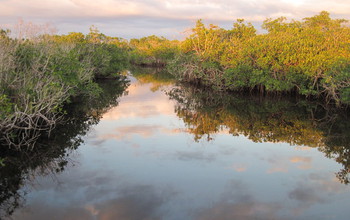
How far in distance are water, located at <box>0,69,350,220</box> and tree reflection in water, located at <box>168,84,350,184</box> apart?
63mm

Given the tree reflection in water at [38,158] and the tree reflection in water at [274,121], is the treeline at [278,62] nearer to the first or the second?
the tree reflection in water at [274,121]

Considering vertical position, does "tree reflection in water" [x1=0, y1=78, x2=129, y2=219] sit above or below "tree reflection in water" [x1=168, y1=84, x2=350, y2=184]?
above

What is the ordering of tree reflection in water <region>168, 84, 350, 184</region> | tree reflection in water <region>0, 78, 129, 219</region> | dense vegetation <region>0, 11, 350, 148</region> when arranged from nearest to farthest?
tree reflection in water <region>0, 78, 129, 219</region>, dense vegetation <region>0, 11, 350, 148</region>, tree reflection in water <region>168, 84, 350, 184</region>

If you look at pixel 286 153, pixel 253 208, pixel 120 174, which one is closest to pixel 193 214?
pixel 253 208

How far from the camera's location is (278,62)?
28.6 meters

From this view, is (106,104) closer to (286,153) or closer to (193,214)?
(286,153)

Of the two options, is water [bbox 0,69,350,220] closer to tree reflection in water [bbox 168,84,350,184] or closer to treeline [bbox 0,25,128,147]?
tree reflection in water [bbox 168,84,350,184]

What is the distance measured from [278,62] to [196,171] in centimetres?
1949

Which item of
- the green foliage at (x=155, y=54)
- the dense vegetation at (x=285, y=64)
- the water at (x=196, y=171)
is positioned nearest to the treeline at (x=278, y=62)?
the dense vegetation at (x=285, y=64)

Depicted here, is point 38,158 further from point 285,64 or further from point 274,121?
point 285,64

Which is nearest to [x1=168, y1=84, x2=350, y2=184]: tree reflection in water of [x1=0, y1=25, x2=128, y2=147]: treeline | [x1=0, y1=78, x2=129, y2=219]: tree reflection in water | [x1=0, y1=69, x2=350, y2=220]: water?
[x1=0, y1=69, x2=350, y2=220]: water

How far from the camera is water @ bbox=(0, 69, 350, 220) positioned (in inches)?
360

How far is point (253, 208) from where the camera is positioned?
919 cm

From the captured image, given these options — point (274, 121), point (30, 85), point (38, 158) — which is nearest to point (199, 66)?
point (274, 121)
